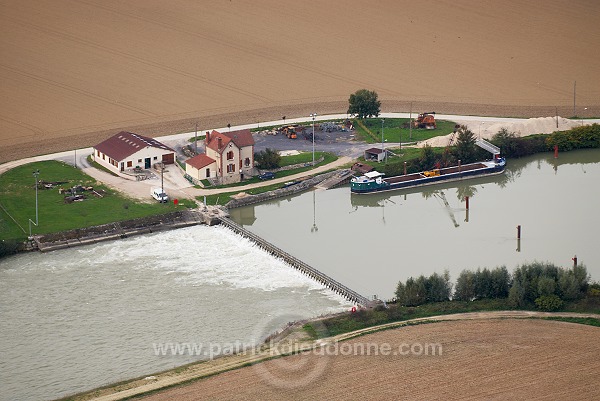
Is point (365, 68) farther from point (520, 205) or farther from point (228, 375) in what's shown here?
point (228, 375)

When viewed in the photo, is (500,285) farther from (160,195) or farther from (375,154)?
(375,154)

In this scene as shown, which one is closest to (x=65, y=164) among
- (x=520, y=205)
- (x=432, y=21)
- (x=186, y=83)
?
(x=186, y=83)

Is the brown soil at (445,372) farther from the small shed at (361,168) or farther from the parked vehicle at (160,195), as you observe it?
the small shed at (361,168)

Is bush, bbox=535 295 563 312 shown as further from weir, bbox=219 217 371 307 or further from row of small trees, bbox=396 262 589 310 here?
weir, bbox=219 217 371 307

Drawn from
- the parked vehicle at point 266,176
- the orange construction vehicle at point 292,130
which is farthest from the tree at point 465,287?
the orange construction vehicle at point 292,130

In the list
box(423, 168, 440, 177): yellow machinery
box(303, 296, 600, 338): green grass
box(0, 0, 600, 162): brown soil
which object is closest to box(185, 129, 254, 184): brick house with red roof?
box(0, 0, 600, 162): brown soil

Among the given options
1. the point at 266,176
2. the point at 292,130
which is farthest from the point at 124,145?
the point at 292,130
